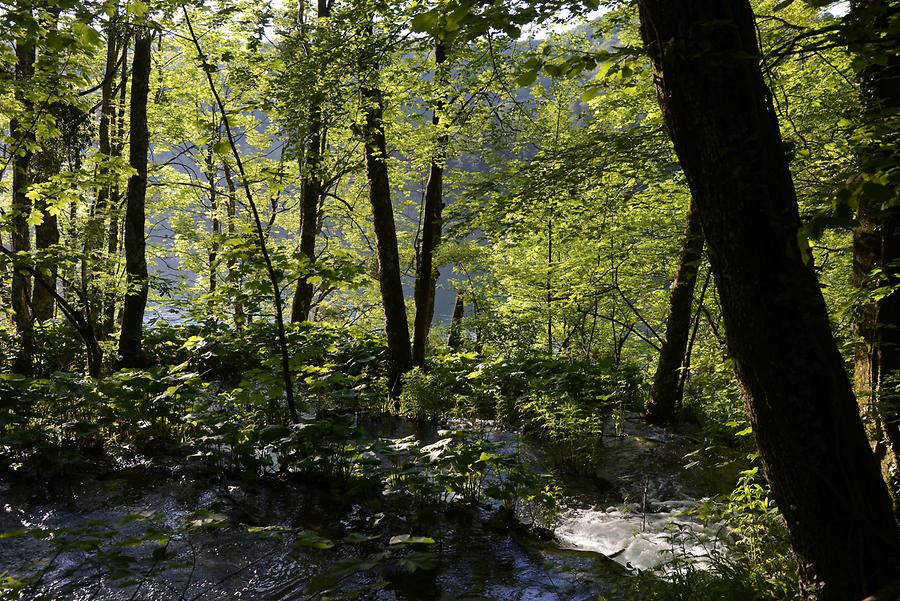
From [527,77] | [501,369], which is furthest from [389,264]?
[527,77]

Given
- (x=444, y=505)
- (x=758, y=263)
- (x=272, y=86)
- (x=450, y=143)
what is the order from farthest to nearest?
(x=450, y=143) → (x=272, y=86) → (x=444, y=505) → (x=758, y=263)

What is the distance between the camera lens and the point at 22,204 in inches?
257

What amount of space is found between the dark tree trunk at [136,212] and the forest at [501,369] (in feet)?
0.13

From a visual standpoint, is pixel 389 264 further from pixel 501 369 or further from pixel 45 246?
pixel 45 246

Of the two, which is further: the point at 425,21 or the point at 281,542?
the point at 281,542

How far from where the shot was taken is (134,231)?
8062mm

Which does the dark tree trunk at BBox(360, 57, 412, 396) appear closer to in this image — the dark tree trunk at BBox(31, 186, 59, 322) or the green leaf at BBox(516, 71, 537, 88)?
the dark tree trunk at BBox(31, 186, 59, 322)

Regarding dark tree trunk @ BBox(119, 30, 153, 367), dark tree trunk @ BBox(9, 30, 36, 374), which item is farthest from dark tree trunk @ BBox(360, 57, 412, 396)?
dark tree trunk @ BBox(9, 30, 36, 374)

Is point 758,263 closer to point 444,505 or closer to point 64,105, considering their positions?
point 444,505

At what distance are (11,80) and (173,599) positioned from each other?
6037 millimetres

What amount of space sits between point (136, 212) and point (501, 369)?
6216mm


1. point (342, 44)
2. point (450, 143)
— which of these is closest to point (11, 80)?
point (342, 44)

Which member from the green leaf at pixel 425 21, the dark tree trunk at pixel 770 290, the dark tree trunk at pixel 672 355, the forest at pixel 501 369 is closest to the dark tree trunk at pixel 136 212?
the forest at pixel 501 369

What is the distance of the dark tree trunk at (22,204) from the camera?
20.8 feet
